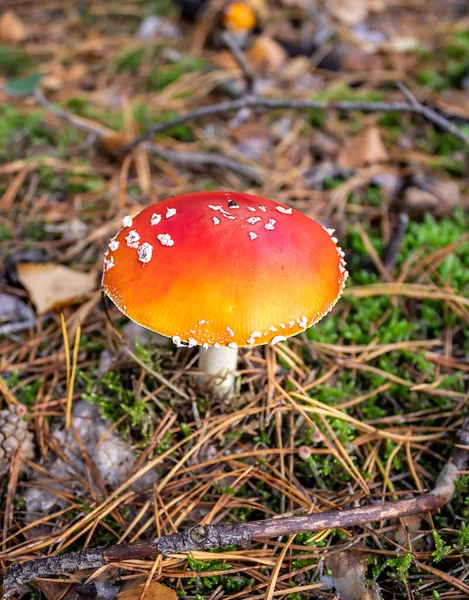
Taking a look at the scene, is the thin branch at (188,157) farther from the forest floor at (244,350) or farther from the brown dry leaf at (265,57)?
the brown dry leaf at (265,57)

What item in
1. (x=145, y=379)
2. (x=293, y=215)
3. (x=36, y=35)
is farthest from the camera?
(x=36, y=35)

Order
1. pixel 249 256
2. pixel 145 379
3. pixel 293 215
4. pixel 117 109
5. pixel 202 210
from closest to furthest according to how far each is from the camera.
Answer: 1. pixel 249 256
2. pixel 202 210
3. pixel 293 215
4. pixel 145 379
5. pixel 117 109

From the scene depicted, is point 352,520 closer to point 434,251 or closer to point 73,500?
point 73,500

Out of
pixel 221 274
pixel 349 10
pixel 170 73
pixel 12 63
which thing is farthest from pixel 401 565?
pixel 349 10

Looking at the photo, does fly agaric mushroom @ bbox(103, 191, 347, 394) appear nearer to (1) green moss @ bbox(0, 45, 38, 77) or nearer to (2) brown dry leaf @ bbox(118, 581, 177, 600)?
(2) brown dry leaf @ bbox(118, 581, 177, 600)

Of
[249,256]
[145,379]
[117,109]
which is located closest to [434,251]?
[249,256]

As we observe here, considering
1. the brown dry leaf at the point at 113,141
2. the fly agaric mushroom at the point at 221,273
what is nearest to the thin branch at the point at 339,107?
the brown dry leaf at the point at 113,141
